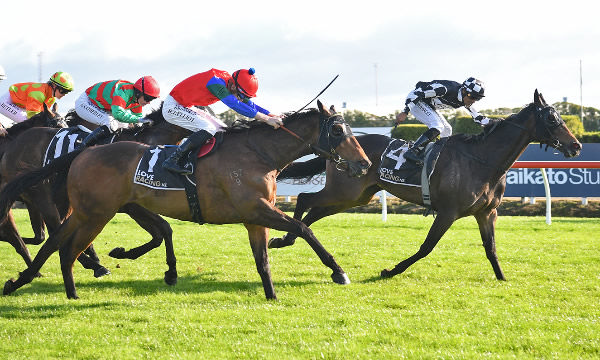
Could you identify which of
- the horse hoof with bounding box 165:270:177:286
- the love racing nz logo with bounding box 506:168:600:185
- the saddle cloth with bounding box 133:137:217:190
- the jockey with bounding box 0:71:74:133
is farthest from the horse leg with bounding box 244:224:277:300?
the love racing nz logo with bounding box 506:168:600:185

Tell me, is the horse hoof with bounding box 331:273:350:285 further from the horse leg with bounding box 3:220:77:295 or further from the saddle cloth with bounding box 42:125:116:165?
the saddle cloth with bounding box 42:125:116:165

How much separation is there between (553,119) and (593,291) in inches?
68.4

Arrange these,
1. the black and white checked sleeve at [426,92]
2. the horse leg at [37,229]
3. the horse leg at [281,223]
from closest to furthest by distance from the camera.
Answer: the horse leg at [281,223]
the black and white checked sleeve at [426,92]
the horse leg at [37,229]

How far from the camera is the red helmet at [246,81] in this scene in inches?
237

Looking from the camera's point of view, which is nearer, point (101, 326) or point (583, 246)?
point (101, 326)

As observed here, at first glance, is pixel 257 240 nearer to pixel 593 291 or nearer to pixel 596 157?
pixel 593 291

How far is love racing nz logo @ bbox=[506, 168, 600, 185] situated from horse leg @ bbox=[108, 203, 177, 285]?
1070cm

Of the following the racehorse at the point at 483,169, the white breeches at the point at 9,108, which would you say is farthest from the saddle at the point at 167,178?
the white breeches at the point at 9,108

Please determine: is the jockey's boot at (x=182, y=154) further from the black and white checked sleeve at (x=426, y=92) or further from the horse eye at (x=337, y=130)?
the black and white checked sleeve at (x=426, y=92)

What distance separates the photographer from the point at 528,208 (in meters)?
15.5

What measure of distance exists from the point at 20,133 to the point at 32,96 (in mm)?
726

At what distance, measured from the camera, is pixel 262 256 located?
589 centimetres

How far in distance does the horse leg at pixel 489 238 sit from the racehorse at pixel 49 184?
3015 mm

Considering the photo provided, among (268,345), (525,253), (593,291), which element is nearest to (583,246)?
(525,253)
